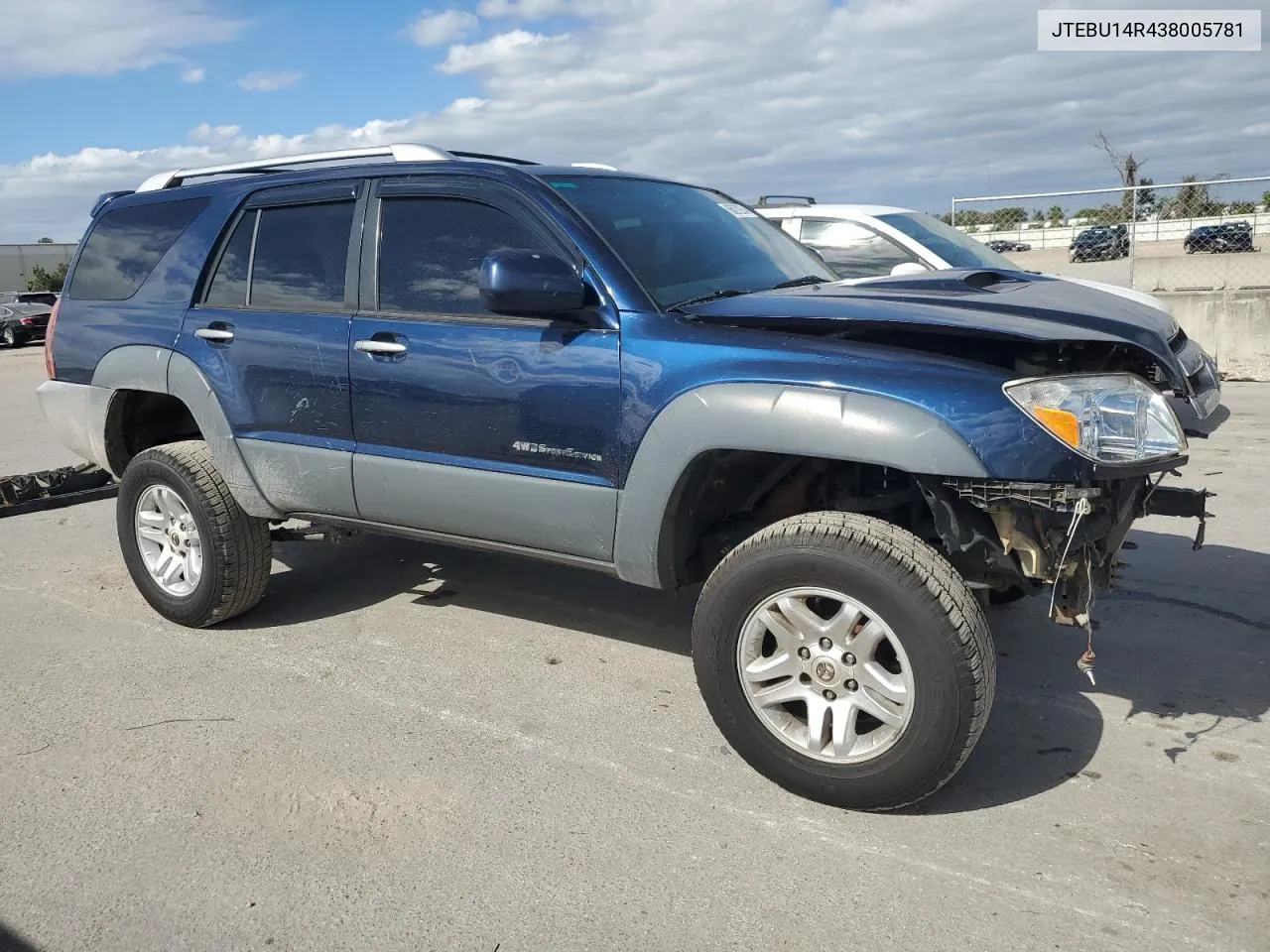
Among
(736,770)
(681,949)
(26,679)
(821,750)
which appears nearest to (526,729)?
(736,770)

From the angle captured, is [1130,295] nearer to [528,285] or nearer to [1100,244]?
[528,285]

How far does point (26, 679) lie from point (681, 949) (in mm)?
3131

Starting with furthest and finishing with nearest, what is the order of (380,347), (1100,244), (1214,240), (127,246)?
(1100,244), (1214,240), (127,246), (380,347)

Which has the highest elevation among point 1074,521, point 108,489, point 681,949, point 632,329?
point 632,329

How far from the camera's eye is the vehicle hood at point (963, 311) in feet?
10.3

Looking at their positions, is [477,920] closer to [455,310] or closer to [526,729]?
[526,729]

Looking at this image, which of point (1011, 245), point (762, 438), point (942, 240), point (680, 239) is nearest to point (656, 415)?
point (762, 438)

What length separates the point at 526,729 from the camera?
3801 millimetres

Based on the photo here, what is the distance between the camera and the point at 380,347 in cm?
410

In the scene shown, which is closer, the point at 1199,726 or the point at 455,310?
the point at 1199,726

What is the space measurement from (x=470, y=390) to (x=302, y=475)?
1.01 meters

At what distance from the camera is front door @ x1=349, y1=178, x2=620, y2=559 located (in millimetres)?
3695

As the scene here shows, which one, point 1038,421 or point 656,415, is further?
point 656,415

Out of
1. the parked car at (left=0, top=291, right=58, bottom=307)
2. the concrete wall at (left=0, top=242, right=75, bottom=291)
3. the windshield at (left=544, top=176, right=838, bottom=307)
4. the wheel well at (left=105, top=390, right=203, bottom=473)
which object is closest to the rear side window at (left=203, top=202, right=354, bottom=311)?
the wheel well at (left=105, top=390, right=203, bottom=473)
